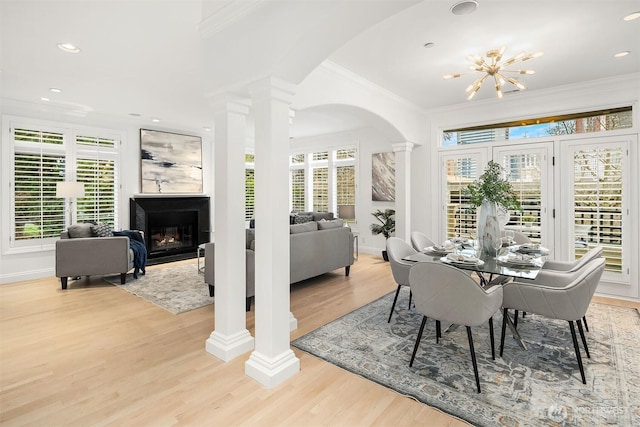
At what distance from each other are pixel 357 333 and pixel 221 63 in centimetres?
267

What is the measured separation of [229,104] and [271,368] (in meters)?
2.01

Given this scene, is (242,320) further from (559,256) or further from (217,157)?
(559,256)

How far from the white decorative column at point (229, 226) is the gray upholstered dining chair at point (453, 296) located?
143 cm

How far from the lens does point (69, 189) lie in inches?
212

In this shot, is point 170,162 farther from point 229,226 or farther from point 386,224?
point 229,226

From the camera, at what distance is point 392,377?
2.43 meters

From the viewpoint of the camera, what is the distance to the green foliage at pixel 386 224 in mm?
6891

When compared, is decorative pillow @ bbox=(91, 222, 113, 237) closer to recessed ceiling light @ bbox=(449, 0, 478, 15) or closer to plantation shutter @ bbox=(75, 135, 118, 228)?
plantation shutter @ bbox=(75, 135, 118, 228)

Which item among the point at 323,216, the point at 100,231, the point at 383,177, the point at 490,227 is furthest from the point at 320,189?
the point at 490,227

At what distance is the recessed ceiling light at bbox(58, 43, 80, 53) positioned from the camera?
327 cm

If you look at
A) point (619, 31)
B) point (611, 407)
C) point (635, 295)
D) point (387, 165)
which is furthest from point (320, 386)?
point (387, 165)

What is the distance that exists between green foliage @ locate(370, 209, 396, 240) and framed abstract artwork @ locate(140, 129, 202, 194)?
4.05 metres

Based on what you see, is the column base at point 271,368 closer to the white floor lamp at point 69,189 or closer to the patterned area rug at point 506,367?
the patterned area rug at point 506,367

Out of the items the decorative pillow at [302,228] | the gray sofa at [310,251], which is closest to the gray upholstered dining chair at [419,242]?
the gray sofa at [310,251]
